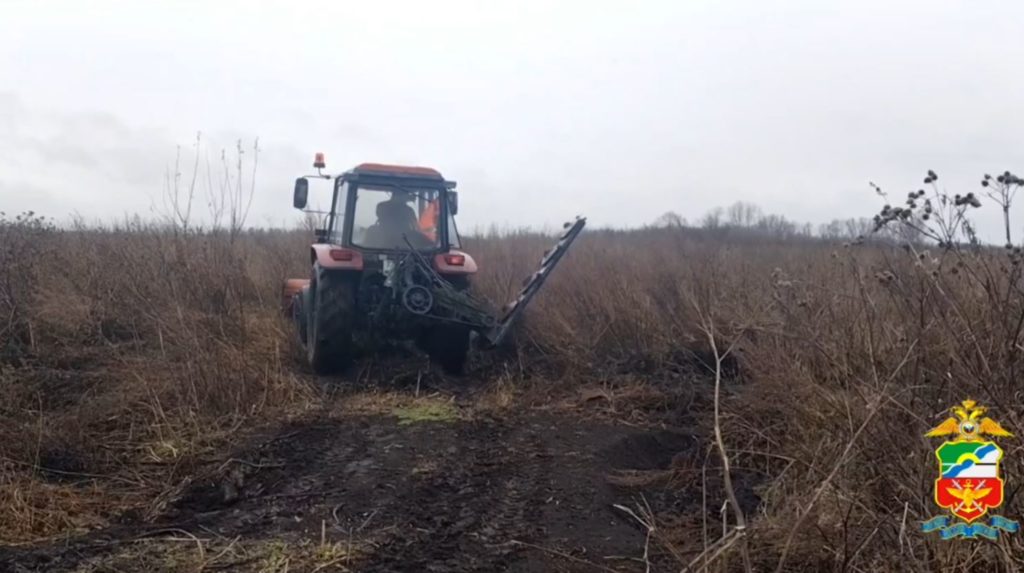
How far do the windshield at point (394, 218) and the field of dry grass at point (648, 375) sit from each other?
1.29 meters

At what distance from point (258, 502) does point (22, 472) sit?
59.4 inches

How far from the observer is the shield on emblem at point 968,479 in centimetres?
262

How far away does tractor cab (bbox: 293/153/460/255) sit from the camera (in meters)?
8.86

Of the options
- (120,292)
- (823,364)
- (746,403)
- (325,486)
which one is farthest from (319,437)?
(120,292)

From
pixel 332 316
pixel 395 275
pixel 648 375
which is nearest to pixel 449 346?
pixel 395 275

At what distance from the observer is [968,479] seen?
267cm

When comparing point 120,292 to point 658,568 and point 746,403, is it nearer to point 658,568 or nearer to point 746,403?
point 746,403

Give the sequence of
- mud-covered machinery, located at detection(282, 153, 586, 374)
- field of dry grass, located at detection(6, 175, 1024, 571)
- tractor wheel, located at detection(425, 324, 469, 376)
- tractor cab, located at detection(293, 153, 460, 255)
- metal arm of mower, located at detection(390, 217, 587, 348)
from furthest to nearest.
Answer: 1. tractor cab, located at detection(293, 153, 460, 255)
2. tractor wheel, located at detection(425, 324, 469, 376)
3. mud-covered machinery, located at detection(282, 153, 586, 374)
4. metal arm of mower, located at detection(390, 217, 587, 348)
5. field of dry grass, located at detection(6, 175, 1024, 571)

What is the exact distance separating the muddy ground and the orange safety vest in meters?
2.12

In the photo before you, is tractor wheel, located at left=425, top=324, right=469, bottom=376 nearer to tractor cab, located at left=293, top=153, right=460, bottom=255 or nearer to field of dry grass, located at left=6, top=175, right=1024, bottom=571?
field of dry grass, located at left=6, top=175, right=1024, bottom=571

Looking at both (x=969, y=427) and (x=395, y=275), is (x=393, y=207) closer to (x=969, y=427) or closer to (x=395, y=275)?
(x=395, y=275)

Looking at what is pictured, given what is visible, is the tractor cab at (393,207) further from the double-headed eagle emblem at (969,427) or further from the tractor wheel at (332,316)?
the double-headed eagle emblem at (969,427)

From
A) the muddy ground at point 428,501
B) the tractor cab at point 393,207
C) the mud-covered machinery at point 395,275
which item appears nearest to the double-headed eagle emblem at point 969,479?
the muddy ground at point 428,501

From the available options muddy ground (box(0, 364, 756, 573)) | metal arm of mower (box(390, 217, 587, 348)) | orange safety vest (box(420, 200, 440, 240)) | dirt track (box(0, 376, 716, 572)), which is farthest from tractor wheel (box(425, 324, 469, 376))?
dirt track (box(0, 376, 716, 572))
